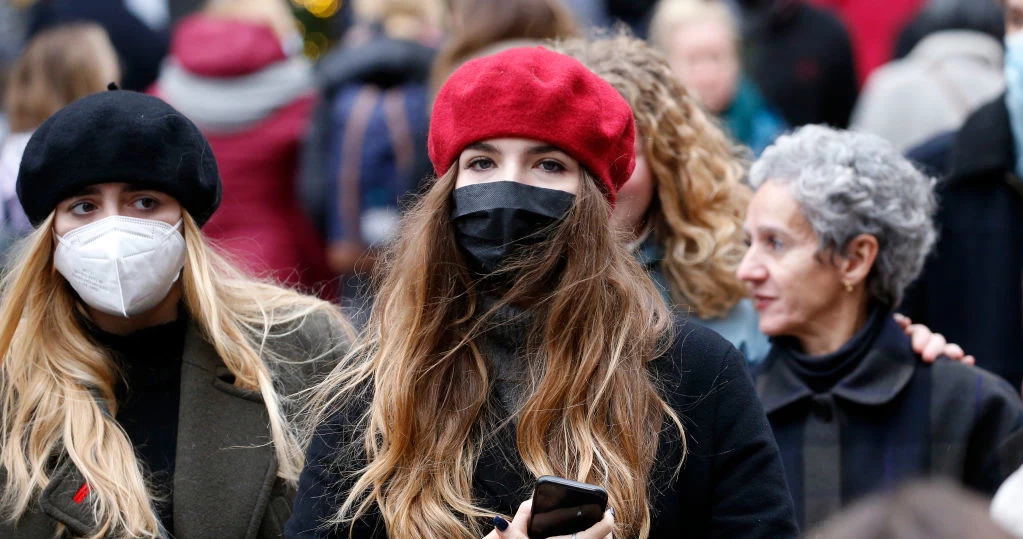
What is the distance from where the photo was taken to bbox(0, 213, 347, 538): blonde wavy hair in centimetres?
343

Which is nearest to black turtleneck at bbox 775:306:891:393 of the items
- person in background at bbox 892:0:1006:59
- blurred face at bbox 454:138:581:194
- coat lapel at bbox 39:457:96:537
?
blurred face at bbox 454:138:581:194

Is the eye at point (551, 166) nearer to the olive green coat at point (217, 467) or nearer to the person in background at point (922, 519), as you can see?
the olive green coat at point (217, 467)

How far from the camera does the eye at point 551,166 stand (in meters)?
3.14

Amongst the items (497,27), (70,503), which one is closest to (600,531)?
(70,503)

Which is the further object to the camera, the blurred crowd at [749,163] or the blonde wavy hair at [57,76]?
the blonde wavy hair at [57,76]

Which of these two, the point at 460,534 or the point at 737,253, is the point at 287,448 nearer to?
the point at 460,534

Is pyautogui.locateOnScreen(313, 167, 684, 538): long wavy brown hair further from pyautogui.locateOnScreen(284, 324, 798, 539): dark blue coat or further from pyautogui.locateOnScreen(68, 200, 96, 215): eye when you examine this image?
pyautogui.locateOnScreen(68, 200, 96, 215): eye

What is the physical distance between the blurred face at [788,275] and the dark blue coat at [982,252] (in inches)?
40.8

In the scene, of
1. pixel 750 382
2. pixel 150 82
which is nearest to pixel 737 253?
pixel 750 382

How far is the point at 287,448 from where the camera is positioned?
3582 mm

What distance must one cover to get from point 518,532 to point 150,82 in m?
5.91

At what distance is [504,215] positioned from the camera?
3039 millimetres

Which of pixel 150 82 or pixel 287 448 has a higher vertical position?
pixel 287 448

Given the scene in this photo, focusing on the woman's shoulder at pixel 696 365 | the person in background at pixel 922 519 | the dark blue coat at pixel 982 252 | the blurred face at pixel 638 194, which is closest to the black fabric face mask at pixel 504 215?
the woman's shoulder at pixel 696 365
